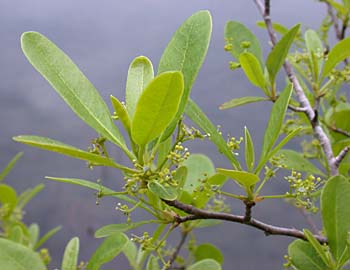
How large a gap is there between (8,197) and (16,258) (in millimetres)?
745

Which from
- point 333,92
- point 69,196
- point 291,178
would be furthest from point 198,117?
point 69,196

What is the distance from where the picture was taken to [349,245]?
30.0 inches

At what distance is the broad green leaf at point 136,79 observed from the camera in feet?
2.48

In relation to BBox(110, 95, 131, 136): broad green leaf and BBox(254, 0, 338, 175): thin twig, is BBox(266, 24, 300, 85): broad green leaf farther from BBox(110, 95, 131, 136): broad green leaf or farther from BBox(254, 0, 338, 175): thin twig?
BBox(110, 95, 131, 136): broad green leaf

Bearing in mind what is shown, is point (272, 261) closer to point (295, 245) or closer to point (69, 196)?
point (69, 196)

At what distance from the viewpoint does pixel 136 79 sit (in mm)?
757

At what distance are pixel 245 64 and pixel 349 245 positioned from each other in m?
0.40

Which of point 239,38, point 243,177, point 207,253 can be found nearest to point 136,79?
point 243,177

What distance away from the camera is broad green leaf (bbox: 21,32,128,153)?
28.3 inches

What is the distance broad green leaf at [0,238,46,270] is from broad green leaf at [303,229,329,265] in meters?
0.40

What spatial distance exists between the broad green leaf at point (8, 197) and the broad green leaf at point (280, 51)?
830 millimetres

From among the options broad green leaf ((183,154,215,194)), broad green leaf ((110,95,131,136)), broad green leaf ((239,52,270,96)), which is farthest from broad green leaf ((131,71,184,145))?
broad green leaf ((183,154,215,194))

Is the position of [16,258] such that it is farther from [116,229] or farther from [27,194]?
[27,194]

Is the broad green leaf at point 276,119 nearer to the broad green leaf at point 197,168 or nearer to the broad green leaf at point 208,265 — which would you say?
the broad green leaf at point 208,265
